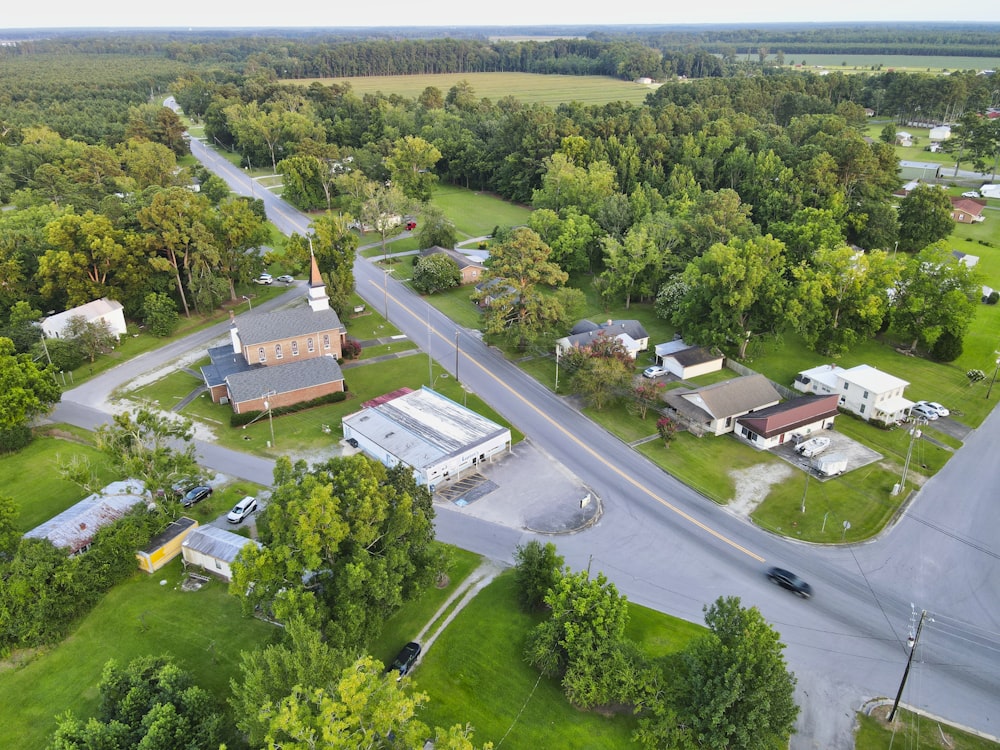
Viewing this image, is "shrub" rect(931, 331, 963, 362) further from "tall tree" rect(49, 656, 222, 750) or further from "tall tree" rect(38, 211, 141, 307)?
"tall tree" rect(38, 211, 141, 307)

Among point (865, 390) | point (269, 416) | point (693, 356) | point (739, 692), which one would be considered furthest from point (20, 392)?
point (865, 390)

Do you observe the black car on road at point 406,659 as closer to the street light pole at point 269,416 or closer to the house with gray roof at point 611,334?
the street light pole at point 269,416

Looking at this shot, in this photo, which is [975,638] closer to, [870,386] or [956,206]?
[870,386]

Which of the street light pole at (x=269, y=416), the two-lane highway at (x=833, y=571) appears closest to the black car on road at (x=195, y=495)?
the street light pole at (x=269, y=416)

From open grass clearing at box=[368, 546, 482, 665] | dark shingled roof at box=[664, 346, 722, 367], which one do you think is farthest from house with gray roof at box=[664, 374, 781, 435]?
open grass clearing at box=[368, 546, 482, 665]

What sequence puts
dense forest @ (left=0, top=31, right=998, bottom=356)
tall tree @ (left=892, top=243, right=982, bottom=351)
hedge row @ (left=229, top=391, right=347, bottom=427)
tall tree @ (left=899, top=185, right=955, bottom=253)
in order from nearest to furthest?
hedge row @ (left=229, top=391, right=347, bottom=427)
tall tree @ (left=892, top=243, right=982, bottom=351)
dense forest @ (left=0, top=31, right=998, bottom=356)
tall tree @ (left=899, top=185, right=955, bottom=253)

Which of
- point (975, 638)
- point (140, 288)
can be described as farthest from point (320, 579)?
point (140, 288)
